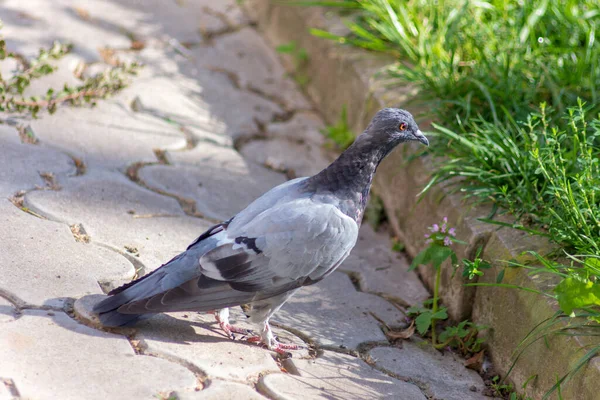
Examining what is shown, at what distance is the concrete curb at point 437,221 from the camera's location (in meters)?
2.42

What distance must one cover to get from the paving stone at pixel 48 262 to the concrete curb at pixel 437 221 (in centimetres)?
137

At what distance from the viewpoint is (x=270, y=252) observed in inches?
96.3

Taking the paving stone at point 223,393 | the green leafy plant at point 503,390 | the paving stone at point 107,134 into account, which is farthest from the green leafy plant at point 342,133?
the paving stone at point 223,393

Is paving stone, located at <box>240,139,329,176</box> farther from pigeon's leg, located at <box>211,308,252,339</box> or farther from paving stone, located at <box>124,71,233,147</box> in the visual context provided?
pigeon's leg, located at <box>211,308,252,339</box>

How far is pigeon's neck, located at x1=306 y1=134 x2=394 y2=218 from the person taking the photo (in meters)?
2.64

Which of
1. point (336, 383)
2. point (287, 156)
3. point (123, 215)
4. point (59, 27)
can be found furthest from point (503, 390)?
point (59, 27)

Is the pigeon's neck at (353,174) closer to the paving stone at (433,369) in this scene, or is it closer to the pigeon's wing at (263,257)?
the pigeon's wing at (263,257)

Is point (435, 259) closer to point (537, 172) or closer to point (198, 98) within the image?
point (537, 172)

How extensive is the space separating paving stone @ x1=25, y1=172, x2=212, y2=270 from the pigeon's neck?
71 centimetres

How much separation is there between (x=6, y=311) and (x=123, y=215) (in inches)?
33.6

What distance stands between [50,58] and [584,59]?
2947 millimetres

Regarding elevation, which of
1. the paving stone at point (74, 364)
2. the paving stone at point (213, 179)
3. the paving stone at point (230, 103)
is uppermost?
the paving stone at point (230, 103)

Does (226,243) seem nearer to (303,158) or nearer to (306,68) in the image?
(303,158)

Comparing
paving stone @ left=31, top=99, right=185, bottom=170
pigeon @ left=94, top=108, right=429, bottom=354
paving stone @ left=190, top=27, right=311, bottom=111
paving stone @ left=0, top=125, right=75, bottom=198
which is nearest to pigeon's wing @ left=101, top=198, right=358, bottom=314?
pigeon @ left=94, top=108, right=429, bottom=354
